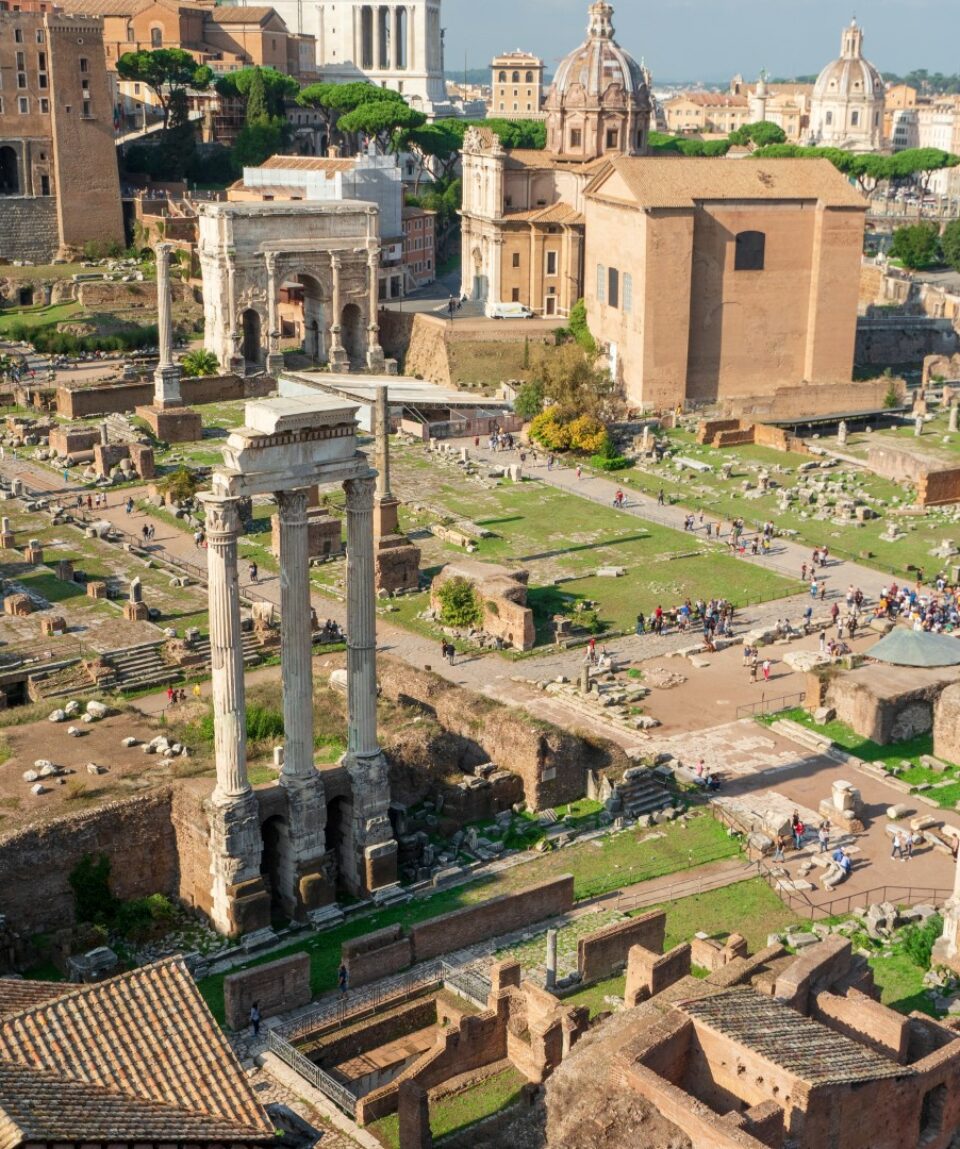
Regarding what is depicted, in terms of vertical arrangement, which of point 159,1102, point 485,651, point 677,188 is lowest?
point 485,651

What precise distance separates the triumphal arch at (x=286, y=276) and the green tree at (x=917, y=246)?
42070mm

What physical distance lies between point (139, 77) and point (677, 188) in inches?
1805

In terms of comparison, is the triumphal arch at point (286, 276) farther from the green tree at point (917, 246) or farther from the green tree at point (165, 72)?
the green tree at point (917, 246)

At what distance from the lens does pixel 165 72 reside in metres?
96.2

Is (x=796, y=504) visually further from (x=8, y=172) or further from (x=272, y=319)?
(x=8, y=172)

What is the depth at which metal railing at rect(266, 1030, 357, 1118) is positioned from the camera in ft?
67.6

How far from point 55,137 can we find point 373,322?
990 inches

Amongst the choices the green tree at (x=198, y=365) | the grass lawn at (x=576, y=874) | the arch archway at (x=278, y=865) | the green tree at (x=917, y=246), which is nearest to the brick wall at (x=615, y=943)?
the grass lawn at (x=576, y=874)

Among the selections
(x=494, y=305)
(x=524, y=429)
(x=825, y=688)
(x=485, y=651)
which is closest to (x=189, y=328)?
(x=494, y=305)

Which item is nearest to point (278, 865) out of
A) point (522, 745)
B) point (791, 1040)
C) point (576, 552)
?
point (522, 745)

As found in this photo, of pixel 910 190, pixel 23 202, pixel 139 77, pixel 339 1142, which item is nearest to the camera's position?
pixel 339 1142

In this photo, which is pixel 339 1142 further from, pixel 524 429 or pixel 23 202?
pixel 23 202

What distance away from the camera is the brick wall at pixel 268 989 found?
893 inches

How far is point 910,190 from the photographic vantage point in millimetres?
141000
